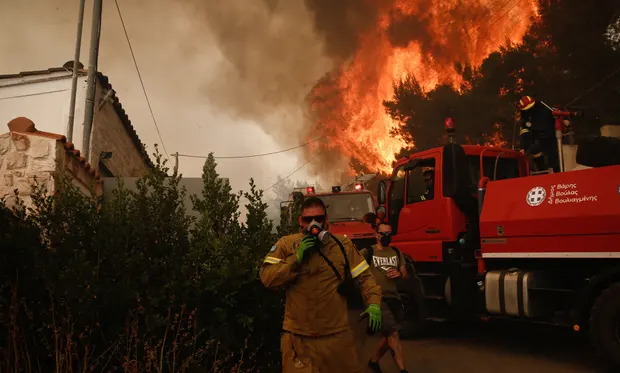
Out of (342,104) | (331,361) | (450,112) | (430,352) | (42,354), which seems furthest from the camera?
(342,104)

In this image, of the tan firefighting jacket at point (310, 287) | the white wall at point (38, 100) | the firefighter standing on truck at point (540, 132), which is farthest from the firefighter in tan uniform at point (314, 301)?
the white wall at point (38, 100)

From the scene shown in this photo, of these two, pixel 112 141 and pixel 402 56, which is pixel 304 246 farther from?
pixel 402 56

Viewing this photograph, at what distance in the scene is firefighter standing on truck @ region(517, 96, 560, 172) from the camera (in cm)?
716

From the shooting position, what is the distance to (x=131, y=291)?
3.80 metres

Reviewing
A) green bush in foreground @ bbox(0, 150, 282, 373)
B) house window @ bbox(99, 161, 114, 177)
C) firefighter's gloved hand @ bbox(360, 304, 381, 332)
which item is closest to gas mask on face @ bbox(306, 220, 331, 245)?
firefighter's gloved hand @ bbox(360, 304, 381, 332)

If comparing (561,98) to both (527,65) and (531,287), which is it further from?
(531,287)

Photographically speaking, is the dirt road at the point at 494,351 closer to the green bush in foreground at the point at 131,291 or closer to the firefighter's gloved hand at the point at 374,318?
the green bush in foreground at the point at 131,291

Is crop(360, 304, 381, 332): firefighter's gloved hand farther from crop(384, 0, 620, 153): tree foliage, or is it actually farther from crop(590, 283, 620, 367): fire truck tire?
crop(384, 0, 620, 153): tree foliage

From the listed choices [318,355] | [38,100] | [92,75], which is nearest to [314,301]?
[318,355]

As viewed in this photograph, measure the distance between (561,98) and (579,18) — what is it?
329cm

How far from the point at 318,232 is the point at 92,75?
30.2 ft

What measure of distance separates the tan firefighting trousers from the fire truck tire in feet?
10.9

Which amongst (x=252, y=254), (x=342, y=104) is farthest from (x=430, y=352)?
(x=342, y=104)

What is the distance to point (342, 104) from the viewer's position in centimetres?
4431
